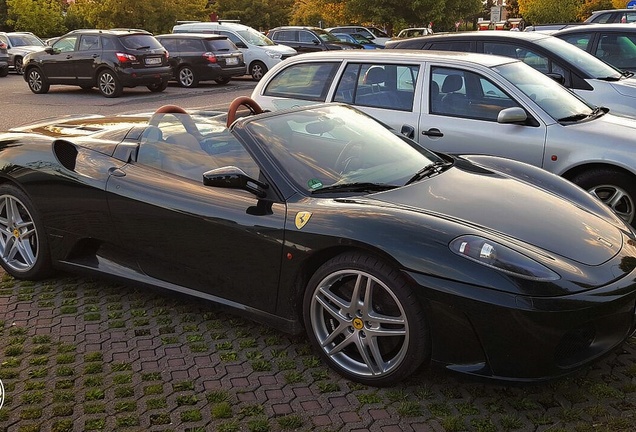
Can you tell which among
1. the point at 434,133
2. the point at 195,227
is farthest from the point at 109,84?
the point at 195,227

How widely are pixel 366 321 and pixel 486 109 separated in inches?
135

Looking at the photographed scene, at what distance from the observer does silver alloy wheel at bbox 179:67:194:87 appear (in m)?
19.2

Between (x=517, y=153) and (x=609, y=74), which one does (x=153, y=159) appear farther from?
(x=609, y=74)

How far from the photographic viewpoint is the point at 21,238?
4.84 meters

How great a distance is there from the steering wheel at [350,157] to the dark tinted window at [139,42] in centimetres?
1398

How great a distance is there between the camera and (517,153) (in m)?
5.93

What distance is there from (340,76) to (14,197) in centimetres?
343

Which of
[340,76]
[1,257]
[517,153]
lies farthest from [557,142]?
[1,257]

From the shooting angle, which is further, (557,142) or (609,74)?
(609,74)

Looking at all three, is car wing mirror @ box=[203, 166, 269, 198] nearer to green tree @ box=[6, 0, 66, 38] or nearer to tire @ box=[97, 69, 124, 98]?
tire @ box=[97, 69, 124, 98]

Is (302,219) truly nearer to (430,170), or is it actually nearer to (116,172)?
(430,170)

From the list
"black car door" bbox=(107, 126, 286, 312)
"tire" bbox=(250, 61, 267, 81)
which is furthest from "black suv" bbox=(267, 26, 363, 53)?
"black car door" bbox=(107, 126, 286, 312)

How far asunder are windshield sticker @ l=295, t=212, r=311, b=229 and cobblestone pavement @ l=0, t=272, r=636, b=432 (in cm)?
78

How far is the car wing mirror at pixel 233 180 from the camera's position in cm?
366
